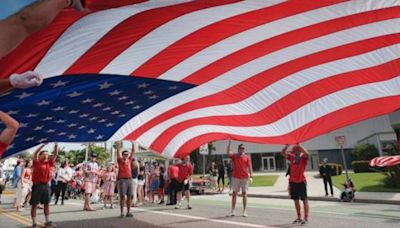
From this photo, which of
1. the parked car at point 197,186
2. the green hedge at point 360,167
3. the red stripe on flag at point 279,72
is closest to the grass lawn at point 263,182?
the parked car at point 197,186

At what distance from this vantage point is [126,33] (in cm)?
521

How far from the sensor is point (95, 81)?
249 inches

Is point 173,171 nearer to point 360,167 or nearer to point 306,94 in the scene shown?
point 306,94

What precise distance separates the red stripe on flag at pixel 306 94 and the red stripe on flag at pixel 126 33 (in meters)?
2.56

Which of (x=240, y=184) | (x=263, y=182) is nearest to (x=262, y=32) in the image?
(x=240, y=184)

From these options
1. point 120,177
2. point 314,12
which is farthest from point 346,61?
point 120,177

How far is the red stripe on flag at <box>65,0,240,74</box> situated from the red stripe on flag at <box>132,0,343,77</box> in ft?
1.74

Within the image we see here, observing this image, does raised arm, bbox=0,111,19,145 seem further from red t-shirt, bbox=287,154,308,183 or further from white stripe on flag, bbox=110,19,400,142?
red t-shirt, bbox=287,154,308,183

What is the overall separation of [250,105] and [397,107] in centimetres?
265

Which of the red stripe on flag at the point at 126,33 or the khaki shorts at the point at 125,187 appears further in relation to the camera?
the khaki shorts at the point at 125,187

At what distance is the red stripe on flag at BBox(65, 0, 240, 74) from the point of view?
492 centimetres

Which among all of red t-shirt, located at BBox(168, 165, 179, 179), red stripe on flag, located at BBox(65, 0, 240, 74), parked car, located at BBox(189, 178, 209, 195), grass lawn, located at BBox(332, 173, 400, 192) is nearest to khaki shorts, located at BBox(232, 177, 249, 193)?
red t-shirt, located at BBox(168, 165, 179, 179)

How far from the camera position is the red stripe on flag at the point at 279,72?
5.70 m

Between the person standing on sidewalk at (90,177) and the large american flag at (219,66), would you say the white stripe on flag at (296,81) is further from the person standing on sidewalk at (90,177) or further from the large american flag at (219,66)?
the person standing on sidewalk at (90,177)
